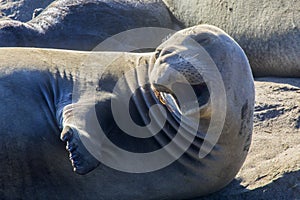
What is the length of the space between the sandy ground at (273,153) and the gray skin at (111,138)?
0.51ft

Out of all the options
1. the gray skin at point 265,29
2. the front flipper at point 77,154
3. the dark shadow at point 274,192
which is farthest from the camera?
the gray skin at point 265,29

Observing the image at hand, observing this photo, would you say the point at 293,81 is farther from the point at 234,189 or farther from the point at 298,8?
the point at 234,189

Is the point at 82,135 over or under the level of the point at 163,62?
under

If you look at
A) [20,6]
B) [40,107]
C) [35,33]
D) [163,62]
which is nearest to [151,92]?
[163,62]

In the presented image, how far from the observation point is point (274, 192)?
4.12 metres

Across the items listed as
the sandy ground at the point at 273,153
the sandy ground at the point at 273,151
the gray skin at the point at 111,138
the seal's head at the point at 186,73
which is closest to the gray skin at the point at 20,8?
the sandy ground at the point at 273,151

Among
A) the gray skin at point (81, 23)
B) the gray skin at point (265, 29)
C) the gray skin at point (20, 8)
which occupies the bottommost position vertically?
the gray skin at point (20, 8)

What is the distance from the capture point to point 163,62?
154 inches

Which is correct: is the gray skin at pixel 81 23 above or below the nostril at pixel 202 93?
below

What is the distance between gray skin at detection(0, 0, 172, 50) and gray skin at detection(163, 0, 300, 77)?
0.73m

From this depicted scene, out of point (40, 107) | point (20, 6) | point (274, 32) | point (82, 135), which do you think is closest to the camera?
point (82, 135)

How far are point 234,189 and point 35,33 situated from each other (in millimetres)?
3071

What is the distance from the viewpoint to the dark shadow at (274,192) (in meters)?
4.09

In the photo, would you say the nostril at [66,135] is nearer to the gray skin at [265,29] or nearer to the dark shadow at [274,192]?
the dark shadow at [274,192]
